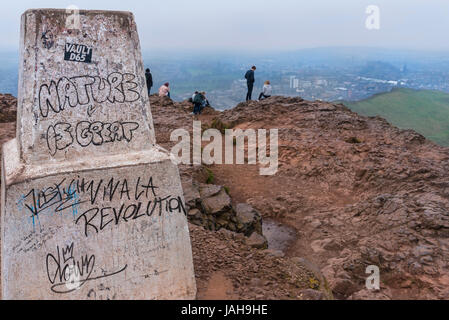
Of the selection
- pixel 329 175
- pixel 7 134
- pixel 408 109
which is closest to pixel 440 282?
pixel 329 175

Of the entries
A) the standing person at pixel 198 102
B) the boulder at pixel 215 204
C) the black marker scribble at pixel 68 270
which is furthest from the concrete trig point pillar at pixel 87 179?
the standing person at pixel 198 102

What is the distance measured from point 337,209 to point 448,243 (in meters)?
2.80

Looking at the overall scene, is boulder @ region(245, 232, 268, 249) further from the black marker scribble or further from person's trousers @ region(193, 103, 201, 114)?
person's trousers @ region(193, 103, 201, 114)

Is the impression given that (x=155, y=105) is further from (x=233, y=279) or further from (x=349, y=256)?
(x=233, y=279)

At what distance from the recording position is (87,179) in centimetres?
310

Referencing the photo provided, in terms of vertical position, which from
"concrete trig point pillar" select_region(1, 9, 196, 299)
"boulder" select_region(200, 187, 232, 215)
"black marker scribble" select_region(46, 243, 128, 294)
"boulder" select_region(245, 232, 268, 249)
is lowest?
"boulder" select_region(245, 232, 268, 249)

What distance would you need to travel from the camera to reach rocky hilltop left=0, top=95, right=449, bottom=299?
178 inches

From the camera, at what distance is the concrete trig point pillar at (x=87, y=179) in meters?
2.97

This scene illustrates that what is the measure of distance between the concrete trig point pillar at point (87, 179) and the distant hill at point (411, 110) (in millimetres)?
19743

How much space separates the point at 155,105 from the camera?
1695 cm

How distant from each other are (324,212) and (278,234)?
4.67 feet

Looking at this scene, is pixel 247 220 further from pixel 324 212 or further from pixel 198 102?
pixel 198 102

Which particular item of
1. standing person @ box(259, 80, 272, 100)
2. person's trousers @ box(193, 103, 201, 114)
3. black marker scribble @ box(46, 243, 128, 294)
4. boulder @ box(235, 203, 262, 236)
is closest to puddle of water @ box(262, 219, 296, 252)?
boulder @ box(235, 203, 262, 236)

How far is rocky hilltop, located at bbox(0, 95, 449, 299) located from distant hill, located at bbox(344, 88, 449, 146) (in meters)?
8.54
